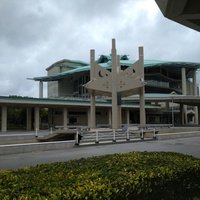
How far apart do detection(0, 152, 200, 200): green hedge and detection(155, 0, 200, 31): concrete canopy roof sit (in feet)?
15.2

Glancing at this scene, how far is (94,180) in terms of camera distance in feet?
16.2

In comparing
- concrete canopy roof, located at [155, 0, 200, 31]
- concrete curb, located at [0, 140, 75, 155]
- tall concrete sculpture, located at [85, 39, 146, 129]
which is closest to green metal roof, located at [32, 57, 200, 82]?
tall concrete sculpture, located at [85, 39, 146, 129]

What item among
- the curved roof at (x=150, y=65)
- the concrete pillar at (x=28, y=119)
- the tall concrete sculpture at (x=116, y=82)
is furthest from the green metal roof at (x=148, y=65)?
the tall concrete sculpture at (x=116, y=82)

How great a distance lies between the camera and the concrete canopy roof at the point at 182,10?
31.2ft

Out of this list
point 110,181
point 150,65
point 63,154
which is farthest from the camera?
point 150,65

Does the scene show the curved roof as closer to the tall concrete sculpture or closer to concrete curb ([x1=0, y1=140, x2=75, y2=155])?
the tall concrete sculpture

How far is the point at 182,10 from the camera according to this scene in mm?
10266

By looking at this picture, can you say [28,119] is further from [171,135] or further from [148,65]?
[148,65]

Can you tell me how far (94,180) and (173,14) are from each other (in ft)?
23.1

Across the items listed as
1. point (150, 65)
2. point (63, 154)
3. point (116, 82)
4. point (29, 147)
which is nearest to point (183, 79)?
point (150, 65)

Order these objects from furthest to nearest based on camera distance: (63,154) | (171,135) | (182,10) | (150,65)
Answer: (150,65) → (171,135) → (63,154) → (182,10)

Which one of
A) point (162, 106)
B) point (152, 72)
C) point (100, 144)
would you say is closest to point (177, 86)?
point (152, 72)

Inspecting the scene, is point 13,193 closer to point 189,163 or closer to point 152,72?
point 189,163

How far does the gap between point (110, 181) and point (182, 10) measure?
7080mm
